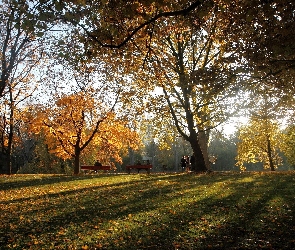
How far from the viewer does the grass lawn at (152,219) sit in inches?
273

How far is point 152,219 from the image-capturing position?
8.77 m

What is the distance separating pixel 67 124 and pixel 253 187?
2037 cm

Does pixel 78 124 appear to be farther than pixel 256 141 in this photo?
No

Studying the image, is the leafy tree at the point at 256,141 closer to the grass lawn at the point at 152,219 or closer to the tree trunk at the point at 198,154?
the tree trunk at the point at 198,154

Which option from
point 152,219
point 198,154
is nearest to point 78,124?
point 198,154

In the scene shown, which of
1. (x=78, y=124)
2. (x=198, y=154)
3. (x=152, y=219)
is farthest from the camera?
(x=78, y=124)

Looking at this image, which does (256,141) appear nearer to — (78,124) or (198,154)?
(198,154)

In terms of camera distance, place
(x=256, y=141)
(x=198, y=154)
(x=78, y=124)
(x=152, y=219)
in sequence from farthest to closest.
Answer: (x=256, y=141), (x=78, y=124), (x=198, y=154), (x=152, y=219)

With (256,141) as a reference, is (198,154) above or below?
below

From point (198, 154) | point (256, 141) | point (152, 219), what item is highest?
point (256, 141)

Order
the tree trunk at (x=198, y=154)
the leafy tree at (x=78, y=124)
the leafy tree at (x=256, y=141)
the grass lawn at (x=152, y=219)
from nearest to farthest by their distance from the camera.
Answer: the grass lawn at (x=152, y=219)
the tree trunk at (x=198, y=154)
the leafy tree at (x=78, y=124)
the leafy tree at (x=256, y=141)

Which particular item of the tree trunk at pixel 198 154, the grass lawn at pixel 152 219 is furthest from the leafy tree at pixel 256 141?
the grass lawn at pixel 152 219

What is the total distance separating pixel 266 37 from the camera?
1218 cm

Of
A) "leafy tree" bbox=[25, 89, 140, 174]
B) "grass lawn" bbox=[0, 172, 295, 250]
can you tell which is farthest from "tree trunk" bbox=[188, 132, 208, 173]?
"grass lawn" bbox=[0, 172, 295, 250]
